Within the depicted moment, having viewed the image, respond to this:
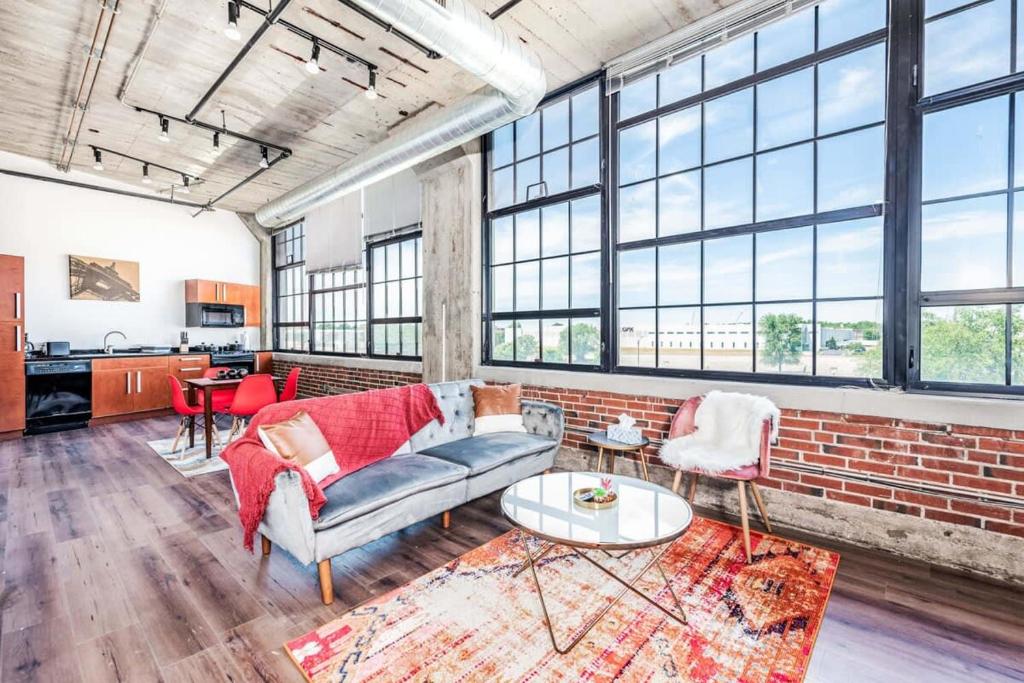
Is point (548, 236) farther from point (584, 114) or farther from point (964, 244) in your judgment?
point (964, 244)

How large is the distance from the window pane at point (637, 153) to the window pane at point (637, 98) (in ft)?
0.43

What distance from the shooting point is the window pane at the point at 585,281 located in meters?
4.00

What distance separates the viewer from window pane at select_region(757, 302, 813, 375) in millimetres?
3020

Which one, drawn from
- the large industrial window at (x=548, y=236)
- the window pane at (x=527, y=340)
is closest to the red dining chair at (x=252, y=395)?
the large industrial window at (x=548, y=236)

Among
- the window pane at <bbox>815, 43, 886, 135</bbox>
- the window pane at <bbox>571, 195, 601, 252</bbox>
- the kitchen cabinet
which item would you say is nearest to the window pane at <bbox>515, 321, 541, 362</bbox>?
the window pane at <bbox>571, 195, 601, 252</bbox>

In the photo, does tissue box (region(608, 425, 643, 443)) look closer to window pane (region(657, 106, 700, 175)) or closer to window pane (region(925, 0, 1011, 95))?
window pane (region(657, 106, 700, 175))

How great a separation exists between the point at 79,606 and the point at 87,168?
6635 mm

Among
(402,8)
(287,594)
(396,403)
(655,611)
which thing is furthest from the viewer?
(396,403)

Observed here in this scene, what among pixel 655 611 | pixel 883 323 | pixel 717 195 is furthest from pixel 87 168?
pixel 883 323

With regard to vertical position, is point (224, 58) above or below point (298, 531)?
above

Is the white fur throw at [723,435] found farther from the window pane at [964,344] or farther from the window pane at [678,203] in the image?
the window pane at [678,203]

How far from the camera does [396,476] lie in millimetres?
2625

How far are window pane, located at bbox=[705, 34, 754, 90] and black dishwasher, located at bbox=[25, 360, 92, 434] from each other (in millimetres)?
7988

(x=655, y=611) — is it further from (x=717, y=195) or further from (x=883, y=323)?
(x=717, y=195)
